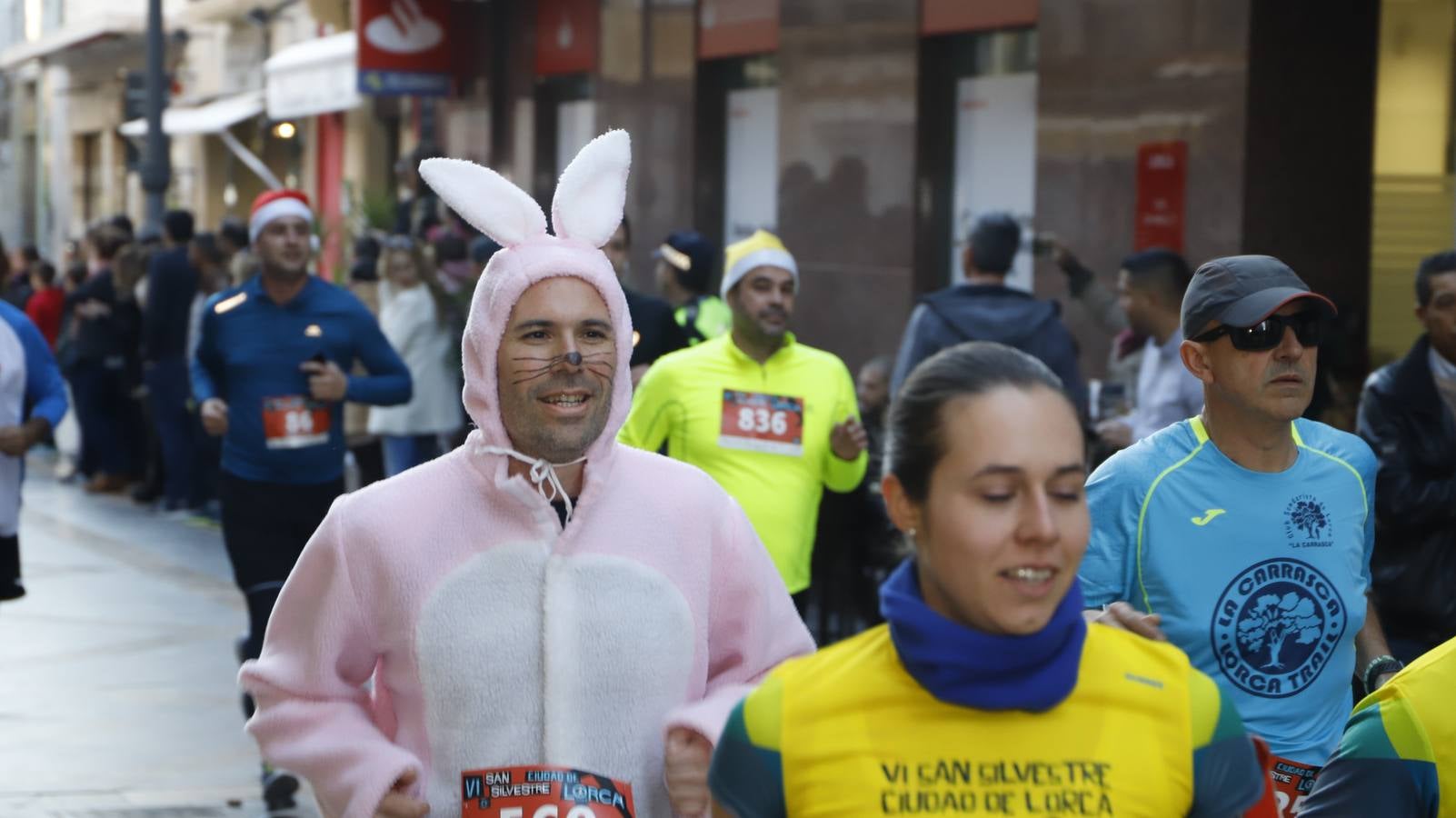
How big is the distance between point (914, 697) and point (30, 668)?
825cm

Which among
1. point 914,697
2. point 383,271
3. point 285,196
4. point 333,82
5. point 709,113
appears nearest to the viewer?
point 914,697

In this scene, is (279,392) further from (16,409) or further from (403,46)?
(403,46)

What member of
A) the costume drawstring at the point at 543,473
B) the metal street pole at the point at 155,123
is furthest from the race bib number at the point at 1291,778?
the metal street pole at the point at 155,123

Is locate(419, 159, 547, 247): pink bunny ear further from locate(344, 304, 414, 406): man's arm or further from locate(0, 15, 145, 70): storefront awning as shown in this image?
locate(0, 15, 145, 70): storefront awning

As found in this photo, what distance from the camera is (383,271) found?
13914mm

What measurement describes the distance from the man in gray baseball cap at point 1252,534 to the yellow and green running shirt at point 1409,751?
102cm

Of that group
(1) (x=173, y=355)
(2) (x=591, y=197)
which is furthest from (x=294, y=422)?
(1) (x=173, y=355)

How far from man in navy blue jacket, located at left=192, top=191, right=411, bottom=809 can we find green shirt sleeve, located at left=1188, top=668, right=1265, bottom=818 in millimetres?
5421

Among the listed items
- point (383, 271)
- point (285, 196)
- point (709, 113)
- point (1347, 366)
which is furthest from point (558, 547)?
point (709, 113)

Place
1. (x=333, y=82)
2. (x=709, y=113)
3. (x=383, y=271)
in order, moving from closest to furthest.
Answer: (x=383, y=271), (x=709, y=113), (x=333, y=82)

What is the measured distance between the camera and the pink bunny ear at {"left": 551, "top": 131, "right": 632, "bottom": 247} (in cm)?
379

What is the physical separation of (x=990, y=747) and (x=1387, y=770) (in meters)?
0.74

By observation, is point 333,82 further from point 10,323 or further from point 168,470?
point 10,323

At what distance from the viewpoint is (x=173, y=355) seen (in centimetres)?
1559
